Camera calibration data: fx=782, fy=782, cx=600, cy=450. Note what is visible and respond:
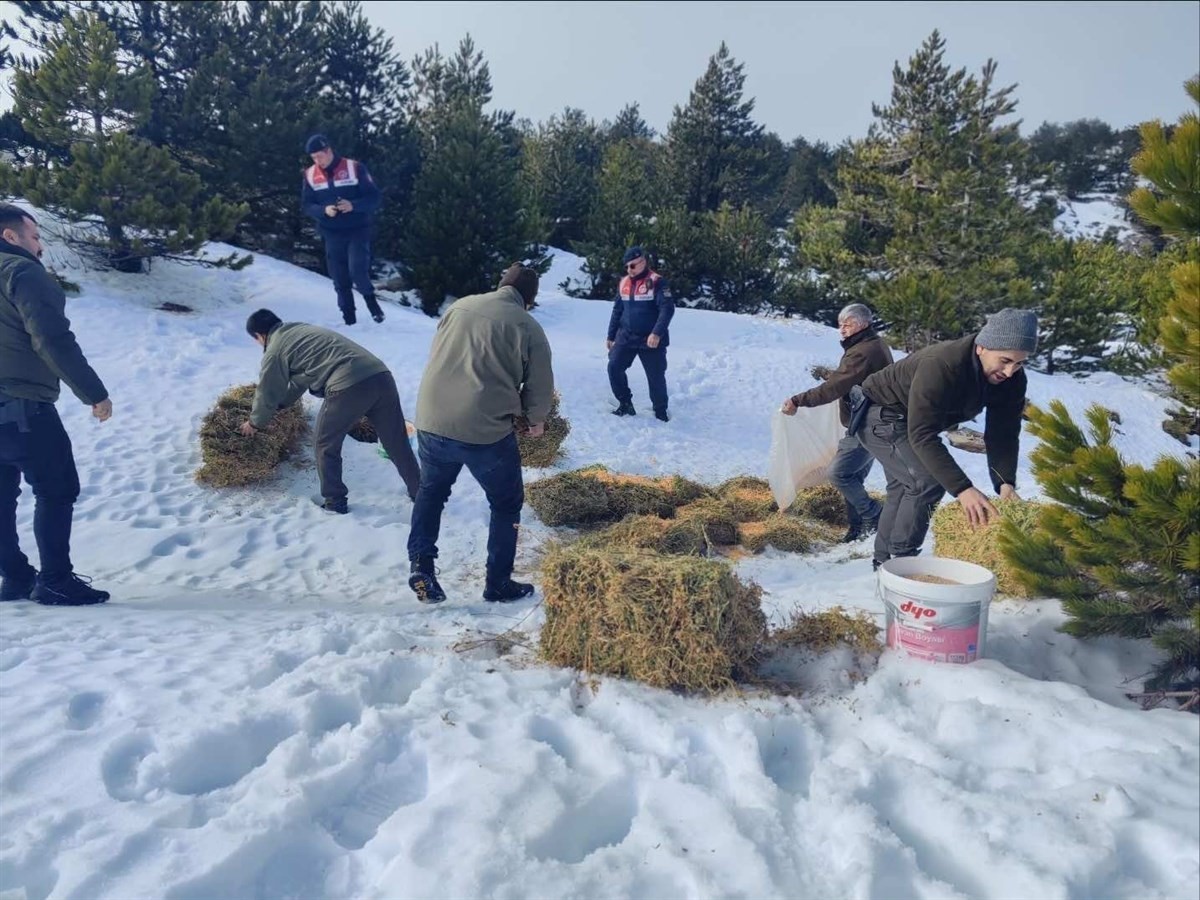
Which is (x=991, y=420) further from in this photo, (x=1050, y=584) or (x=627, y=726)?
(x=627, y=726)

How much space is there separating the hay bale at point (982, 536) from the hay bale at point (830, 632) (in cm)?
72

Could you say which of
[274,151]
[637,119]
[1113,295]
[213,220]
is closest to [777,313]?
[1113,295]

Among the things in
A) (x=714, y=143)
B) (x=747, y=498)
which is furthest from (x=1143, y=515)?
(x=714, y=143)

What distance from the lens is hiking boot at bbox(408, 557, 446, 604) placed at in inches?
174

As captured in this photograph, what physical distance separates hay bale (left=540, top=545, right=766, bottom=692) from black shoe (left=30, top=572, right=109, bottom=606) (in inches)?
106

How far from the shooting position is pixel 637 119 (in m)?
44.9

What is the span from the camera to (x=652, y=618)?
2.94 m

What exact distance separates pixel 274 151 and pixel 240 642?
1318 cm

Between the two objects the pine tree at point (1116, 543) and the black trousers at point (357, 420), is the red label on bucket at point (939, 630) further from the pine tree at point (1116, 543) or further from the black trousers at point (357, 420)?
the black trousers at point (357, 420)

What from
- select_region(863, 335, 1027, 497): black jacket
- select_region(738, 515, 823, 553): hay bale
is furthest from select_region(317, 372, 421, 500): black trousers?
select_region(863, 335, 1027, 497): black jacket

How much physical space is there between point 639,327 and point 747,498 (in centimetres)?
285

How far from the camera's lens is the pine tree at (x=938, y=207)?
15078mm

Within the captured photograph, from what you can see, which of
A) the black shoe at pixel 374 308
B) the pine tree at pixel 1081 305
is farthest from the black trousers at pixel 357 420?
the pine tree at pixel 1081 305

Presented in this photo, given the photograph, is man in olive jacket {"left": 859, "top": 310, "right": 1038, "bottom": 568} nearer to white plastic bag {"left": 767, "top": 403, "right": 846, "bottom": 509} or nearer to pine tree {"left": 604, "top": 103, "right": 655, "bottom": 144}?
white plastic bag {"left": 767, "top": 403, "right": 846, "bottom": 509}
